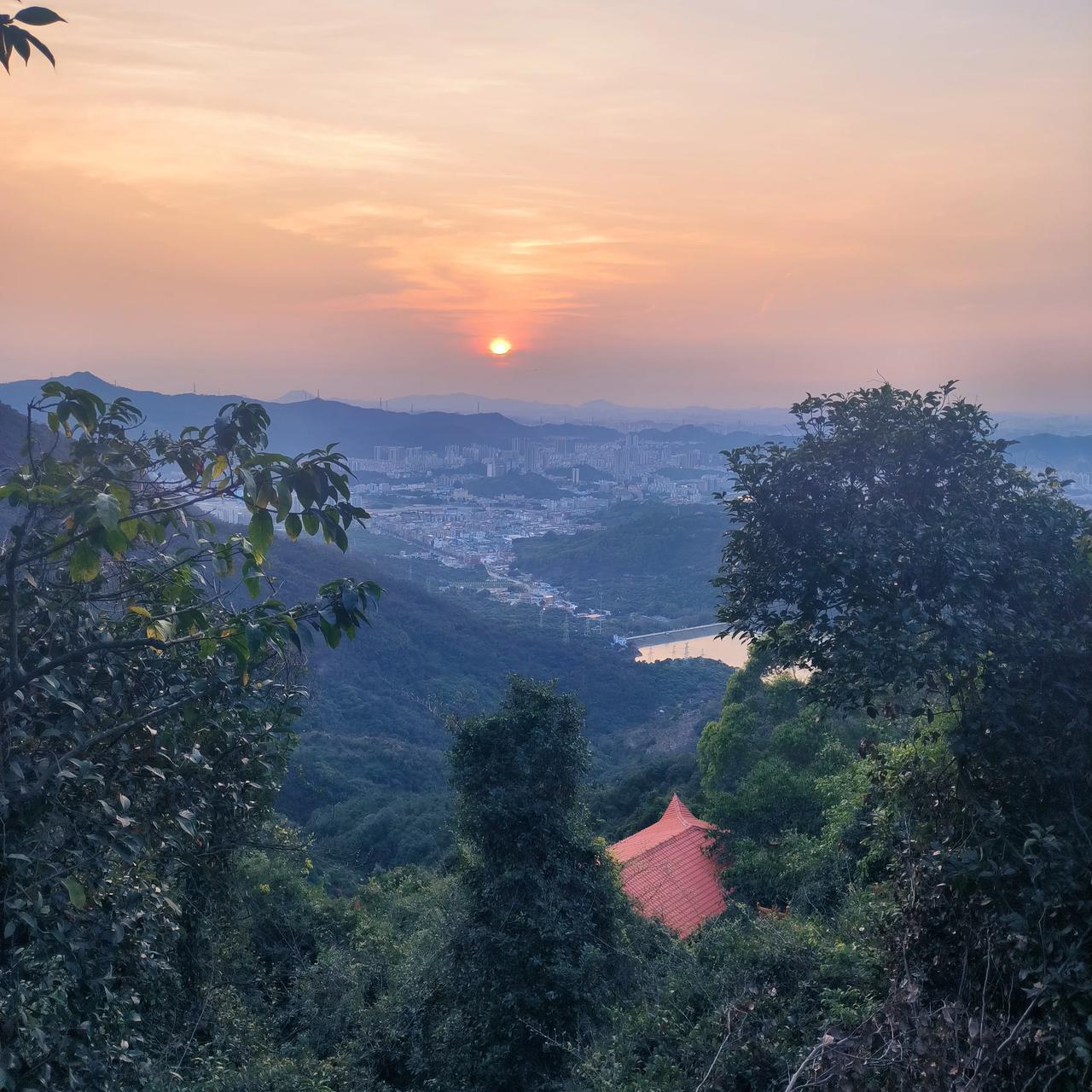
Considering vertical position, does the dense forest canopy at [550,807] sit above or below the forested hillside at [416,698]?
above

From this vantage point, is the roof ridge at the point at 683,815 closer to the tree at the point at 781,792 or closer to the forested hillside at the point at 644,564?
the tree at the point at 781,792

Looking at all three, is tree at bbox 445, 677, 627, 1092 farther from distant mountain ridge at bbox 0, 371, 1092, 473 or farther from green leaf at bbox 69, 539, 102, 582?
distant mountain ridge at bbox 0, 371, 1092, 473

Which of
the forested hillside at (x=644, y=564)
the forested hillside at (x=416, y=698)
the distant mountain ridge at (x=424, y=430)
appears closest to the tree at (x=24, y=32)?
the forested hillside at (x=416, y=698)

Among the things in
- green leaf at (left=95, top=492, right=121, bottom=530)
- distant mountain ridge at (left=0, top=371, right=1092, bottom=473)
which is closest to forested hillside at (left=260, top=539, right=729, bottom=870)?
green leaf at (left=95, top=492, right=121, bottom=530)

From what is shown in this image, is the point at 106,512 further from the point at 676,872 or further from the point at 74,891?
the point at 676,872

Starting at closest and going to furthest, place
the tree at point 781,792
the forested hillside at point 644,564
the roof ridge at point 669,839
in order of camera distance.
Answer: the tree at point 781,792
the roof ridge at point 669,839
the forested hillside at point 644,564

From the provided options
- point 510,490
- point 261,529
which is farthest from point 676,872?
point 510,490
